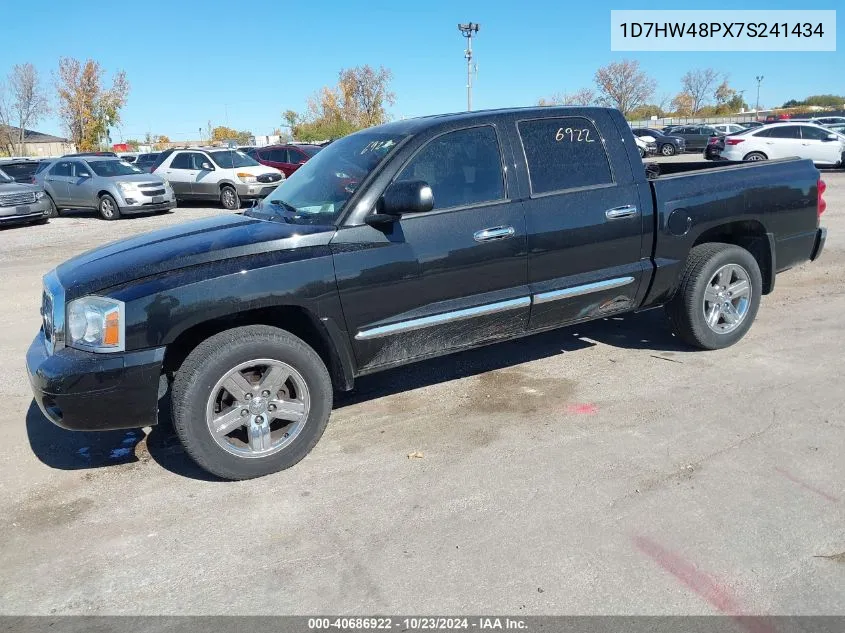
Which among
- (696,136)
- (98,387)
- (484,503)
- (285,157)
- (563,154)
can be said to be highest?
(696,136)

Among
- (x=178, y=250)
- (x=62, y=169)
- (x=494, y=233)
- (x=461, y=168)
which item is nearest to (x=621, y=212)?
(x=494, y=233)

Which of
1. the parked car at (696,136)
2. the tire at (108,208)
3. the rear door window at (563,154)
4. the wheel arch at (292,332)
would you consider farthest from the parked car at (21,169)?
the parked car at (696,136)

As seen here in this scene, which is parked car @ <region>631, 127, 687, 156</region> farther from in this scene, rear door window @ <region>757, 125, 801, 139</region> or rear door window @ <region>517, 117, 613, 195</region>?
rear door window @ <region>517, 117, 613, 195</region>

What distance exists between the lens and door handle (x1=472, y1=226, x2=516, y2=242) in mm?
4203

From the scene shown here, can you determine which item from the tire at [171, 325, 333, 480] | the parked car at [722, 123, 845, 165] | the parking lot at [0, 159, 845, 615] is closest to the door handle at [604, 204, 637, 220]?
the parking lot at [0, 159, 845, 615]

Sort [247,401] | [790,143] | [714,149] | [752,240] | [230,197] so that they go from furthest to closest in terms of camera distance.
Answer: [714,149] < [790,143] < [230,197] < [752,240] < [247,401]

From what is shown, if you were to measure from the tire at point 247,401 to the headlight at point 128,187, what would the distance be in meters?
14.3

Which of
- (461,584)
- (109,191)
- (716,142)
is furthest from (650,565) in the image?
(716,142)

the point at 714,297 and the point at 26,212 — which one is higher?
the point at 26,212

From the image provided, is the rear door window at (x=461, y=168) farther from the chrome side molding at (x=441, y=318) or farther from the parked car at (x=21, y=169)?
the parked car at (x=21, y=169)

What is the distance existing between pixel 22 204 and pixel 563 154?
14.7 m

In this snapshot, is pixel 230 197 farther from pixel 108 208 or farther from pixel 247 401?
pixel 247 401

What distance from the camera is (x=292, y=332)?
4.07 metres

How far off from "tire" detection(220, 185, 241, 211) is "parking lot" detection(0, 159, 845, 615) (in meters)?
13.0
